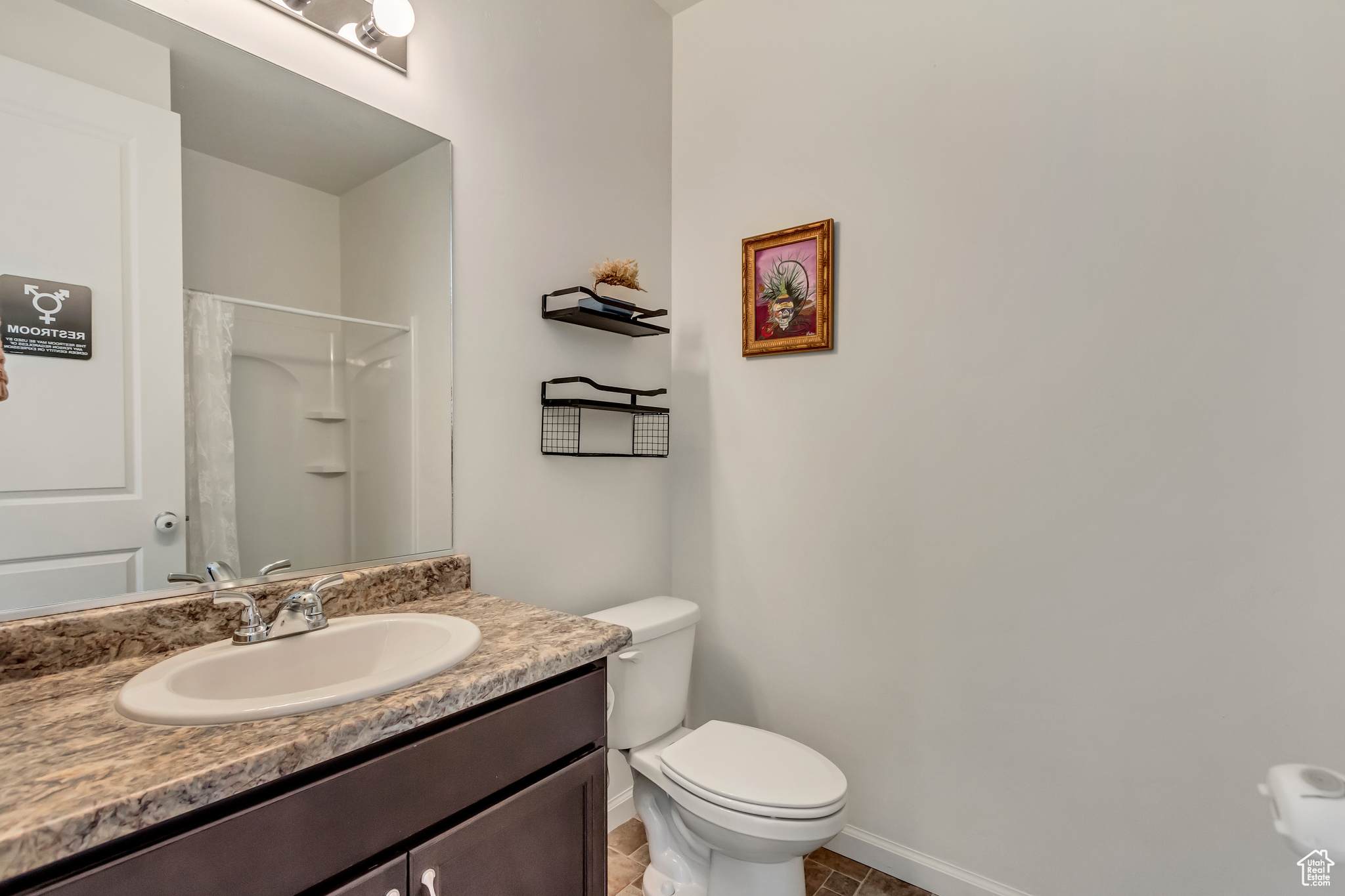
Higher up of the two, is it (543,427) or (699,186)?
(699,186)

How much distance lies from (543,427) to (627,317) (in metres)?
0.39

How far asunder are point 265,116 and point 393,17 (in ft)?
1.14

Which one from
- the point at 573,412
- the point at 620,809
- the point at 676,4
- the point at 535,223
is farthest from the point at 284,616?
the point at 676,4

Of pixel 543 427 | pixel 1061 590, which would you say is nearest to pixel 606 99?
pixel 543 427

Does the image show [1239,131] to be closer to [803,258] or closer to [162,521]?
[803,258]

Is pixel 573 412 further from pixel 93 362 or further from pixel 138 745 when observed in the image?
pixel 138 745

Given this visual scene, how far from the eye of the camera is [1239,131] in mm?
1267

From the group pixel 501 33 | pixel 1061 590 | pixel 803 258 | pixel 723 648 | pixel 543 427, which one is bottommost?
pixel 723 648

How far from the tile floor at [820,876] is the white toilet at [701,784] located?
14 cm

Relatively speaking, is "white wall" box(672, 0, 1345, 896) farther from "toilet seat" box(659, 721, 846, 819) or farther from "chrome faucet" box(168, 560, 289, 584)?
"chrome faucet" box(168, 560, 289, 584)

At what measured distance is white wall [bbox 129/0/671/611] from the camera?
144 cm

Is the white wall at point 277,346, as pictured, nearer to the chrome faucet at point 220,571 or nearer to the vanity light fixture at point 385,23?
the chrome faucet at point 220,571

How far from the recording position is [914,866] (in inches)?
64.4

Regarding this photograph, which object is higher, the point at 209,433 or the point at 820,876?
the point at 209,433
